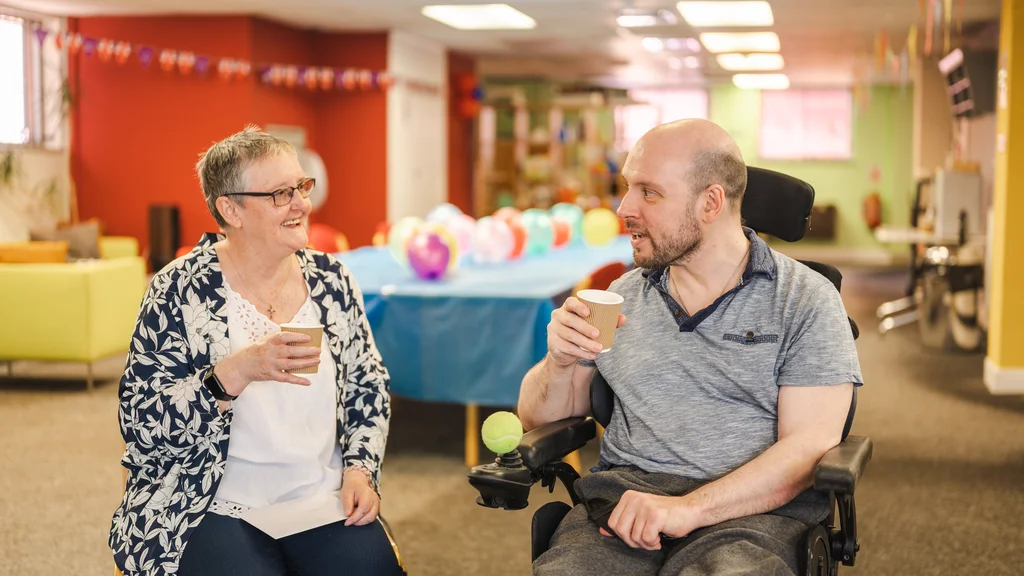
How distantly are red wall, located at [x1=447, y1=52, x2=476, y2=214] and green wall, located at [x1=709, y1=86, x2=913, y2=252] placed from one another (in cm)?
479

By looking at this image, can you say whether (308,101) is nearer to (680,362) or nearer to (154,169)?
(154,169)

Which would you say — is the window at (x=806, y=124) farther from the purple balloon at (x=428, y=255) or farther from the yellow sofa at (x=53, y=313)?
the purple balloon at (x=428, y=255)

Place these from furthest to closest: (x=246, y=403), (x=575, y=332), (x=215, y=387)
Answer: (x=246, y=403) → (x=215, y=387) → (x=575, y=332)

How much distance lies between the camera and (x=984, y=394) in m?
5.96

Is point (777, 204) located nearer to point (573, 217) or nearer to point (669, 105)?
point (573, 217)

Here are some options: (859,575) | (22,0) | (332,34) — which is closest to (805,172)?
(332,34)

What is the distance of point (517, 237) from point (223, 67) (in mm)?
4839

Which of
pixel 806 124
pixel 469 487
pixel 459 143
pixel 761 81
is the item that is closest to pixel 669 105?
pixel 761 81

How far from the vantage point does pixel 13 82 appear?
9.02 m

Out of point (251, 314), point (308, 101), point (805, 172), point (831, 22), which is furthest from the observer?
point (805, 172)

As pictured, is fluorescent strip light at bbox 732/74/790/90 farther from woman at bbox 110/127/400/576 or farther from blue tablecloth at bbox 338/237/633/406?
woman at bbox 110/127/400/576

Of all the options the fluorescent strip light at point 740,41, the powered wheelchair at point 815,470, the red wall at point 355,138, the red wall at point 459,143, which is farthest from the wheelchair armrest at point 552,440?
the red wall at point 459,143

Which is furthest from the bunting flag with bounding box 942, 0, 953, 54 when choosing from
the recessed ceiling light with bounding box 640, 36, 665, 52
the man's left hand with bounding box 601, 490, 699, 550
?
the man's left hand with bounding box 601, 490, 699, 550

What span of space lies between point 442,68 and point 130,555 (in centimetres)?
1094
